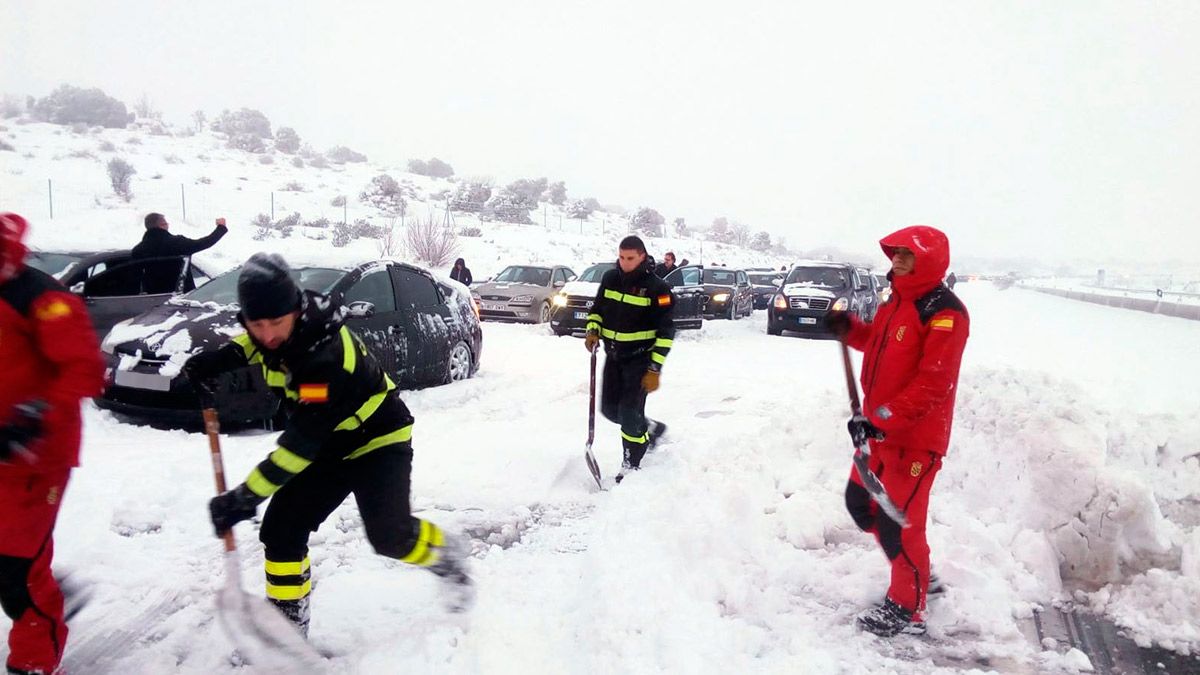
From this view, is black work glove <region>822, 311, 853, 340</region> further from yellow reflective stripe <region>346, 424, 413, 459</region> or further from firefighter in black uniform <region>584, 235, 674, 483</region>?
yellow reflective stripe <region>346, 424, 413, 459</region>

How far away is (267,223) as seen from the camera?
32.5 metres

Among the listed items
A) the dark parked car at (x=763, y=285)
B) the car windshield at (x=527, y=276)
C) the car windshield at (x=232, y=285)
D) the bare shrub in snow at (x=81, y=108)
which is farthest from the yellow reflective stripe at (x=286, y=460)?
the bare shrub in snow at (x=81, y=108)

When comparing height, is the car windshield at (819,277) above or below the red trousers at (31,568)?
above

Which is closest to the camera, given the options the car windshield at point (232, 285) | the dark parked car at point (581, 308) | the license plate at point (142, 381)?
the license plate at point (142, 381)

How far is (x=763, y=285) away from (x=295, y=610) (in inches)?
994

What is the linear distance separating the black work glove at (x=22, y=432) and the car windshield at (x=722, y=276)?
1864cm

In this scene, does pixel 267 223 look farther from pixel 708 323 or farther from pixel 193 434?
pixel 193 434

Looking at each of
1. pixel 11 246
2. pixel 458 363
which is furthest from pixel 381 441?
pixel 458 363

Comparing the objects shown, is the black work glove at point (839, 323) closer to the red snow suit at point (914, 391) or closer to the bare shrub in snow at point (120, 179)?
the red snow suit at point (914, 391)

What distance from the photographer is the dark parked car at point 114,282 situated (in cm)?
729

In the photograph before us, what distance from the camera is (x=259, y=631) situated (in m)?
2.67

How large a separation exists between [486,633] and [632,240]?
3.17 m

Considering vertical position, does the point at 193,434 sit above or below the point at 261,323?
below

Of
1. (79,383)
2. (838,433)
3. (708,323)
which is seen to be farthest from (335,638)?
(708,323)
